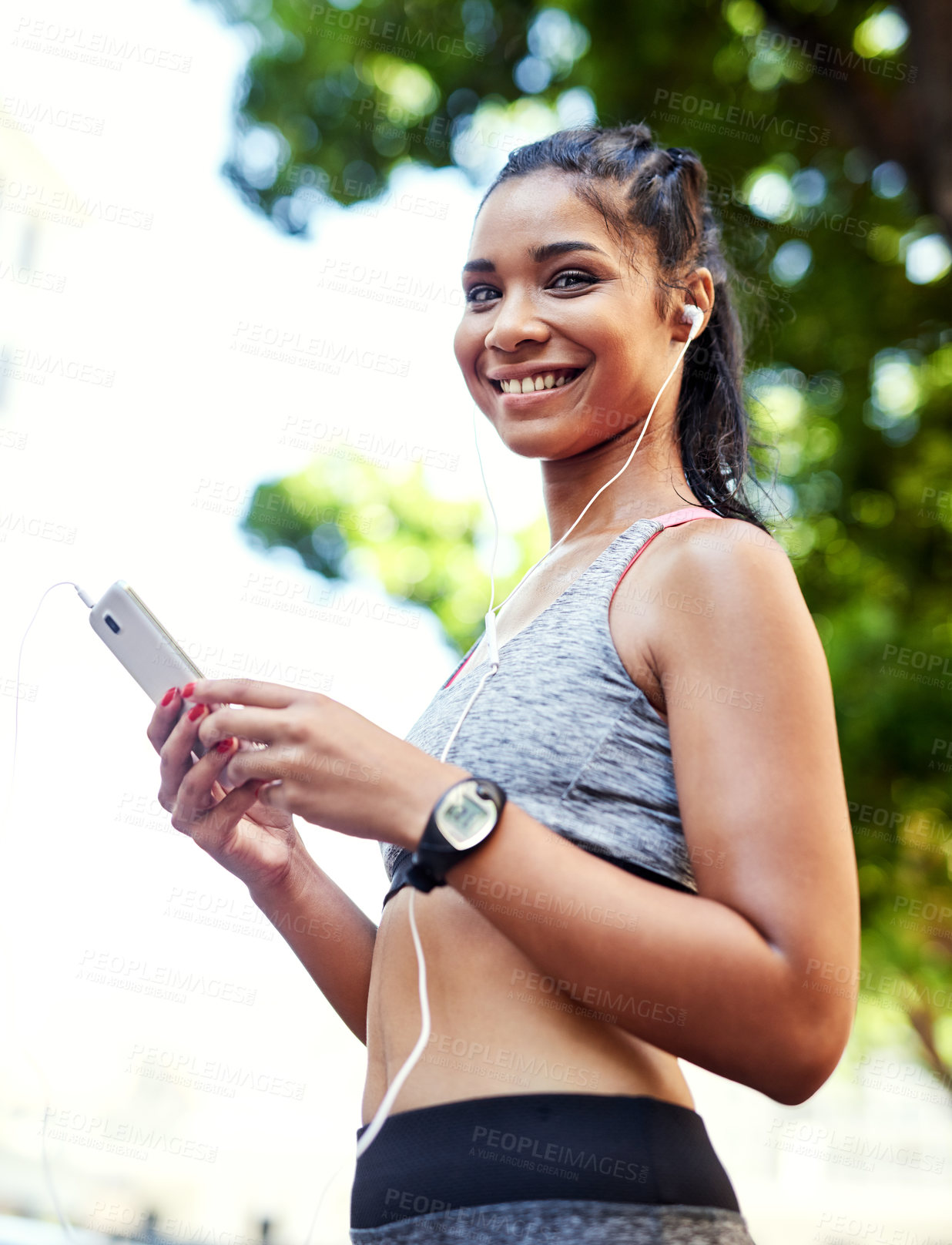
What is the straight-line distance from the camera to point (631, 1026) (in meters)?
1.01

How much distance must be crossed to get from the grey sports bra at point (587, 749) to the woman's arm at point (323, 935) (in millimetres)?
276

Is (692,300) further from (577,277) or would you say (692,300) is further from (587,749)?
(587,749)

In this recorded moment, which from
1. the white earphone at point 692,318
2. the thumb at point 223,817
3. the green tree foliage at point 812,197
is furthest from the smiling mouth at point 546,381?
the green tree foliage at point 812,197

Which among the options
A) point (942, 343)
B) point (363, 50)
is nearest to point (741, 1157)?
point (942, 343)

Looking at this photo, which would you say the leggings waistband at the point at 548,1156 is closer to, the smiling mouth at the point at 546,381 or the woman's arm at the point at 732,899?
the woman's arm at the point at 732,899

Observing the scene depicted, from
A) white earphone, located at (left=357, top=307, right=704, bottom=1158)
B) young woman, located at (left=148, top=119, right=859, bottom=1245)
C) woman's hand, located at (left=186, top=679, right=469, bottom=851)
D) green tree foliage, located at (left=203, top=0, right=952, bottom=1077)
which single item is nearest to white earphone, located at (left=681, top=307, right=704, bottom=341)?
white earphone, located at (left=357, top=307, right=704, bottom=1158)

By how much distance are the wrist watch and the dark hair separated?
0.69 meters

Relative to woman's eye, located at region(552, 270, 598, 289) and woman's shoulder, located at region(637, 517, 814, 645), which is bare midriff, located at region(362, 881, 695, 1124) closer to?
woman's shoulder, located at region(637, 517, 814, 645)

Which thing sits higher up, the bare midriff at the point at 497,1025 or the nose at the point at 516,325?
the nose at the point at 516,325

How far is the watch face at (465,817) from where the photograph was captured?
0.97 meters

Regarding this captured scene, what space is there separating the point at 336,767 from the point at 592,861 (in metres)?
0.26

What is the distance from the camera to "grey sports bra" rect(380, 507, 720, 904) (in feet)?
3.67

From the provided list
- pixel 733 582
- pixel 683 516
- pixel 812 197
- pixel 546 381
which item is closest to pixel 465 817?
pixel 733 582

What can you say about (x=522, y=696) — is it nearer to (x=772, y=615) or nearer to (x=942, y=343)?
(x=772, y=615)
